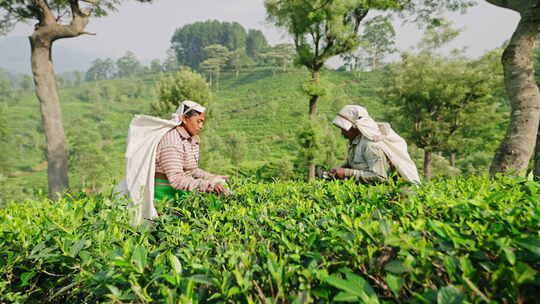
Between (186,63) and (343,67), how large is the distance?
203 feet

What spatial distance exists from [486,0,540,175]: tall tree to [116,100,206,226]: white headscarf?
537cm

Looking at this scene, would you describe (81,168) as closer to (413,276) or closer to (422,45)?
(422,45)

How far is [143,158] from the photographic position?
2.86 metres

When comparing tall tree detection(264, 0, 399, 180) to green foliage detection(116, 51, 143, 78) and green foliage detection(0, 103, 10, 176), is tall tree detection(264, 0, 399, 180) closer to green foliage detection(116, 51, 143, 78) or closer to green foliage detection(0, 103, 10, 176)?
green foliage detection(0, 103, 10, 176)

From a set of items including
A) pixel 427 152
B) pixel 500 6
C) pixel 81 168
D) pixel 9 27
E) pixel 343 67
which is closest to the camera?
pixel 500 6

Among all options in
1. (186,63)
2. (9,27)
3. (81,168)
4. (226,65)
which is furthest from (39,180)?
(186,63)

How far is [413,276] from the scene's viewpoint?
89 cm

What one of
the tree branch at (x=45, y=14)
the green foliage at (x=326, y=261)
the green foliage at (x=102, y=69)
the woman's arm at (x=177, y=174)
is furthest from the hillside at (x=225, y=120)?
the green foliage at (x=102, y=69)

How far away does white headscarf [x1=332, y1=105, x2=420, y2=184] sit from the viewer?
3.36 m

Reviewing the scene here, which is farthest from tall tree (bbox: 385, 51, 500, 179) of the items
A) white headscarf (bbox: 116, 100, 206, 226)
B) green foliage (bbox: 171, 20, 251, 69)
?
green foliage (bbox: 171, 20, 251, 69)

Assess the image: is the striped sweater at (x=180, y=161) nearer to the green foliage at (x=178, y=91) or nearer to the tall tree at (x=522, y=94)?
the tall tree at (x=522, y=94)

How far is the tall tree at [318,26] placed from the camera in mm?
12703

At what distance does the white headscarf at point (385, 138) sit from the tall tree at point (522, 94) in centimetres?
248

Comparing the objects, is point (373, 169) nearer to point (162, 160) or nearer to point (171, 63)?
point (162, 160)
